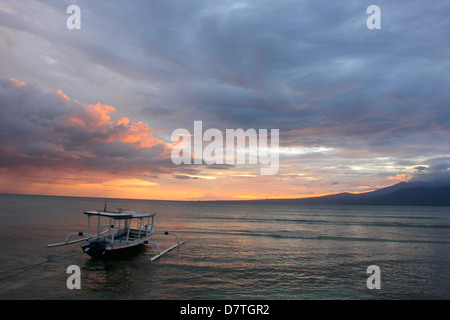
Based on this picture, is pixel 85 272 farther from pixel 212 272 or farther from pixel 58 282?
pixel 212 272

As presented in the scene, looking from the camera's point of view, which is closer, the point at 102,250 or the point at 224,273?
the point at 224,273

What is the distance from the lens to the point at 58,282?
745 inches

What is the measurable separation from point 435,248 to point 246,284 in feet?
112

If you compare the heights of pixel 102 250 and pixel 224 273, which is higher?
pixel 102 250

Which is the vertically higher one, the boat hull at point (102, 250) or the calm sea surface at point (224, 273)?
the boat hull at point (102, 250)

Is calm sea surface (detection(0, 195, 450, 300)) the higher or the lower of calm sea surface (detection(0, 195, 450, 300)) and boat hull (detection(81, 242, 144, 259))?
the lower

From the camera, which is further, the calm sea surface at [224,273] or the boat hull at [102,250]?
the boat hull at [102,250]

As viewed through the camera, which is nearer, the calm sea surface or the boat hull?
the calm sea surface
